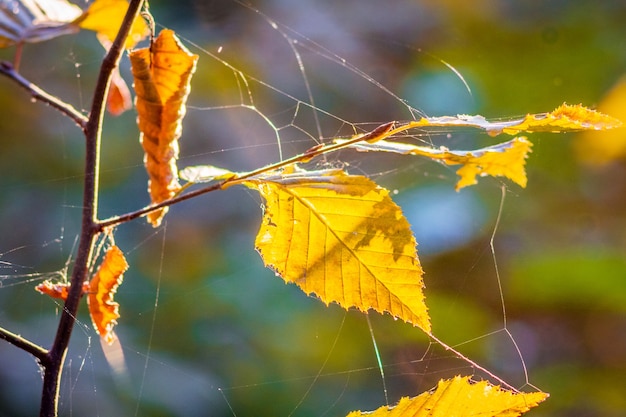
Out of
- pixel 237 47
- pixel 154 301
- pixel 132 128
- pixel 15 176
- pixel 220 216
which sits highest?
pixel 237 47

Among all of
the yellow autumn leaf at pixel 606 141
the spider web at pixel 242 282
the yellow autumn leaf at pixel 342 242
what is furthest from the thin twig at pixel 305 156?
the yellow autumn leaf at pixel 606 141

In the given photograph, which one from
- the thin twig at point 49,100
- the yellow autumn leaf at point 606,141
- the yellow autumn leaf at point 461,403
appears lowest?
the yellow autumn leaf at point 461,403

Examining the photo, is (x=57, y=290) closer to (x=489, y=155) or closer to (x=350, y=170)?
(x=489, y=155)

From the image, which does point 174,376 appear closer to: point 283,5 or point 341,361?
point 341,361

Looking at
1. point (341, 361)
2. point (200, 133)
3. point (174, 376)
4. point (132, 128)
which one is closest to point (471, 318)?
point (341, 361)

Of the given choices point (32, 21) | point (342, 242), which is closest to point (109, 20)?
point (32, 21)

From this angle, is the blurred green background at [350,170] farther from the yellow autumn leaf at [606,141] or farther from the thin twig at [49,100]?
the thin twig at [49,100]
